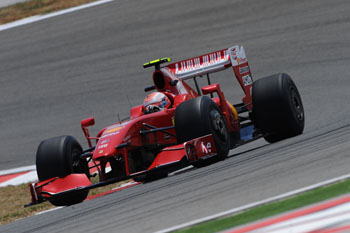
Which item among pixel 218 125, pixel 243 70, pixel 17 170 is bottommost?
pixel 17 170

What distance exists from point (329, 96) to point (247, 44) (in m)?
3.85

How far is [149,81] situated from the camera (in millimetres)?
14375

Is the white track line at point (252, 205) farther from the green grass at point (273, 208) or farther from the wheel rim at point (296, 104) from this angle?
the wheel rim at point (296, 104)

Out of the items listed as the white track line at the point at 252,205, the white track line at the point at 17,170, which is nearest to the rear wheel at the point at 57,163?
the white track line at the point at 17,170

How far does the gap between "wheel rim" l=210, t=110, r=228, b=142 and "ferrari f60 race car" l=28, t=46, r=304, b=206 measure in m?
0.01

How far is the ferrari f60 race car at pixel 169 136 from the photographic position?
724 centimetres

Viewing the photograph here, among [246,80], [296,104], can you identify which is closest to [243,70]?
[246,80]

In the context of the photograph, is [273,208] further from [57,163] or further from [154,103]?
[154,103]

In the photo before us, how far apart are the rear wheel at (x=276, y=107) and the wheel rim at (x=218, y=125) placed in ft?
2.71

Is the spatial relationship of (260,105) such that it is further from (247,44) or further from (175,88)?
(247,44)

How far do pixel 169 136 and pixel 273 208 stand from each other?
3.98m

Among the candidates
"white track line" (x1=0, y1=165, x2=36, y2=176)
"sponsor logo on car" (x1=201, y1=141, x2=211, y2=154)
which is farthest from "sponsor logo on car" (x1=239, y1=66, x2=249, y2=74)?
"white track line" (x1=0, y1=165, x2=36, y2=176)

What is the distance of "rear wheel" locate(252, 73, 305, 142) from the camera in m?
8.23

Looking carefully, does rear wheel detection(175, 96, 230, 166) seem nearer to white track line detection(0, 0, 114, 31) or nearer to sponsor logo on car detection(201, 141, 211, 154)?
sponsor logo on car detection(201, 141, 211, 154)
